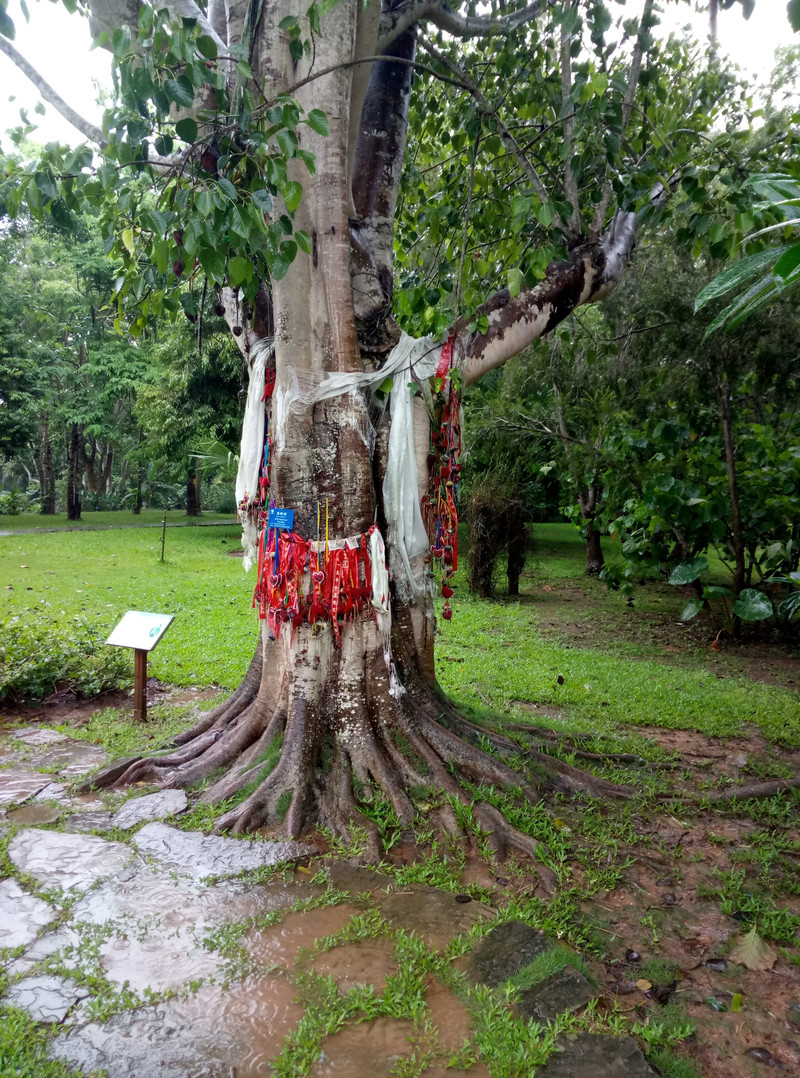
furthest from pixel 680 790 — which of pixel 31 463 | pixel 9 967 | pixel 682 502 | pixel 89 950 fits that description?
pixel 31 463

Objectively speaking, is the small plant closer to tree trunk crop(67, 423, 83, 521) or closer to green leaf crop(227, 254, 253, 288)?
green leaf crop(227, 254, 253, 288)

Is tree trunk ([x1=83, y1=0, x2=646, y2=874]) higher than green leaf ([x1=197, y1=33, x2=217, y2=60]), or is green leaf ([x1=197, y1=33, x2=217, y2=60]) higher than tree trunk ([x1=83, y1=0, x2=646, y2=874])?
green leaf ([x1=197, y1=33, x2=217, y2=60])

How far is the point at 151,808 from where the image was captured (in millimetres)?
3629

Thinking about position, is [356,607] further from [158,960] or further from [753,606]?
[753,606]

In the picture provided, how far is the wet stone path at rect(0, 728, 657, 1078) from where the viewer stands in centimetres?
218

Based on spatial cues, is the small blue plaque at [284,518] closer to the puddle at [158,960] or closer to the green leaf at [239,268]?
the green leaf at [239,268]

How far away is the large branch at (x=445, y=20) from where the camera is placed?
4.32 metres

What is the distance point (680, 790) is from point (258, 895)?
2.54 m

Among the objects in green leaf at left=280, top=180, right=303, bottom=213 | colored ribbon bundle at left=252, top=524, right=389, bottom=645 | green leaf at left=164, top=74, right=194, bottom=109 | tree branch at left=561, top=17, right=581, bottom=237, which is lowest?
colored ribbon bundle at left=252, top=524, right=389, bottom=645

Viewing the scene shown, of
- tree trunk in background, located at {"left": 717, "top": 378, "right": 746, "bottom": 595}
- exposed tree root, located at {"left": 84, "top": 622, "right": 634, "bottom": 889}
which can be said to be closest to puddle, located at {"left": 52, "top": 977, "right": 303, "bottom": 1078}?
exposed tree root, located at {"left": 84, "top": 622, "right": 634, "bottom": 889}

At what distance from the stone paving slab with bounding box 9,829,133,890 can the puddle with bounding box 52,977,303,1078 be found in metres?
0.88

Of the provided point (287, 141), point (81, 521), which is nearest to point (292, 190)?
point (287, 141)

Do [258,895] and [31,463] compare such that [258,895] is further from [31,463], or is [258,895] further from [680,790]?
[31,463]

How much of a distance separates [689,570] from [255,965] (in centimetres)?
655
